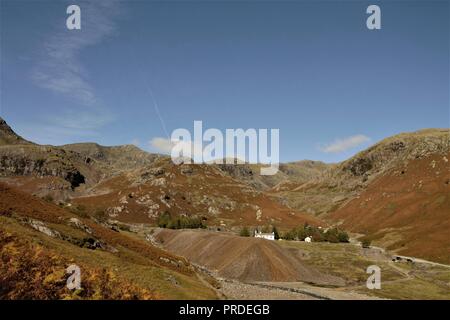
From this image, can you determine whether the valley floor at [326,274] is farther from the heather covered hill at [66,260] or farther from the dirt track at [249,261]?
the heather covered hill at [66,260]

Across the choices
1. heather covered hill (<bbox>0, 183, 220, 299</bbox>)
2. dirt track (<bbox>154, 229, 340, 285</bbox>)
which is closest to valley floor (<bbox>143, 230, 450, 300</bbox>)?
dirt track (<bbox>154, 229, 340, 285</bbox>)

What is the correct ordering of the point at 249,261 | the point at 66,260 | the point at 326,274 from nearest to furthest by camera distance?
the point at 66,260 < the point at 249,261 < the point at 326,274

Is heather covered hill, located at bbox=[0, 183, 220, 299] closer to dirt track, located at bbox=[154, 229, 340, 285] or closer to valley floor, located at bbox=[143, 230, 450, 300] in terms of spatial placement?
valley floor, located at bbox=[143, 230, 450, 300]

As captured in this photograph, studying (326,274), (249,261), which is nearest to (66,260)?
(249,261)

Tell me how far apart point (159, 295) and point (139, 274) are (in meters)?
9.25

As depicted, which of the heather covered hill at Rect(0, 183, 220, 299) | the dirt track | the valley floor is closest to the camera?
the heather covered hill at Rect(0, 183, 220, 299)

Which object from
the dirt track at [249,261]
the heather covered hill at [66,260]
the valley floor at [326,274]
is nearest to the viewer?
the heather covered hill at [66,260]

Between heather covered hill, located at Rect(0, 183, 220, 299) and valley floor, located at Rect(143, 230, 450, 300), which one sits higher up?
heather covered hill, located at Rect(0, 183, 220, 299)

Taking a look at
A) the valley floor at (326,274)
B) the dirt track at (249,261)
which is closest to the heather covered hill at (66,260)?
the valley floor at (326,274)

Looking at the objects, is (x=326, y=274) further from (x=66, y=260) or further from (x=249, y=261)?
(x=66, y=260)

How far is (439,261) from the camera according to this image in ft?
486

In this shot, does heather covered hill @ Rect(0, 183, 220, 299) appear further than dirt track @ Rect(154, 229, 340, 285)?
No

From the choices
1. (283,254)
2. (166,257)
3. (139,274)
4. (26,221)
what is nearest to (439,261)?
(283,254)
